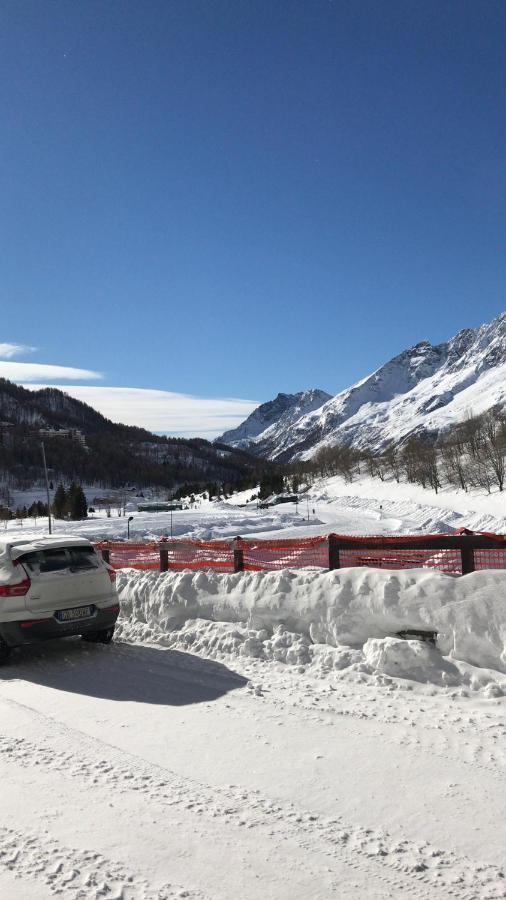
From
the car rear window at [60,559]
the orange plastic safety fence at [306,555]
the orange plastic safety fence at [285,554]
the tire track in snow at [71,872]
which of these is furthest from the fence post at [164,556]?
the tire track in snow at [71,872]

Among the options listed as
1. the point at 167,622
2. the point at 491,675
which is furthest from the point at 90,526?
the point at 491,675

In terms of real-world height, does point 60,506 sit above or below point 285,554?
below

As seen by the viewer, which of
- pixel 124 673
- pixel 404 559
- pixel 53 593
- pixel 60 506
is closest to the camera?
pixel 124 673

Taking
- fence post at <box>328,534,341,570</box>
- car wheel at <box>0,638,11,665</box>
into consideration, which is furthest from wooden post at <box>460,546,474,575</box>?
car wheel at <box>0,638,11,665</box>

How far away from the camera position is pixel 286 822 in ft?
13.3

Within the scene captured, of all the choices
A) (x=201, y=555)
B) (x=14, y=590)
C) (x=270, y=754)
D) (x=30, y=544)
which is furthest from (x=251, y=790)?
(x=201, y=555)

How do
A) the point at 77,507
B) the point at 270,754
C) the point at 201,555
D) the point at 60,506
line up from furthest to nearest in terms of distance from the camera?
the point at 60,506
the point at 77,507
the point at 201,555
the point at 270,754

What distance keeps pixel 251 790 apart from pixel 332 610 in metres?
3.83

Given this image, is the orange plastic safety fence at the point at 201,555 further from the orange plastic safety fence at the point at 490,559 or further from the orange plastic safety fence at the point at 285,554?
the orange plastic safety fence at the point at 490,559

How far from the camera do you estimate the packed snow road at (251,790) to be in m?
3.49

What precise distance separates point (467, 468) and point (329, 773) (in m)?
102

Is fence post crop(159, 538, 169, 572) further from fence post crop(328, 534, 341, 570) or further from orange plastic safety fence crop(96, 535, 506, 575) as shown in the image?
fence post crop(328, 534, 341, 570)

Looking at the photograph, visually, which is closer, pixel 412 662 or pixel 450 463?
pixel 412 662

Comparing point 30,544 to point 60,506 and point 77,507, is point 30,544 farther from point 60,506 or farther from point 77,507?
point 60,506
